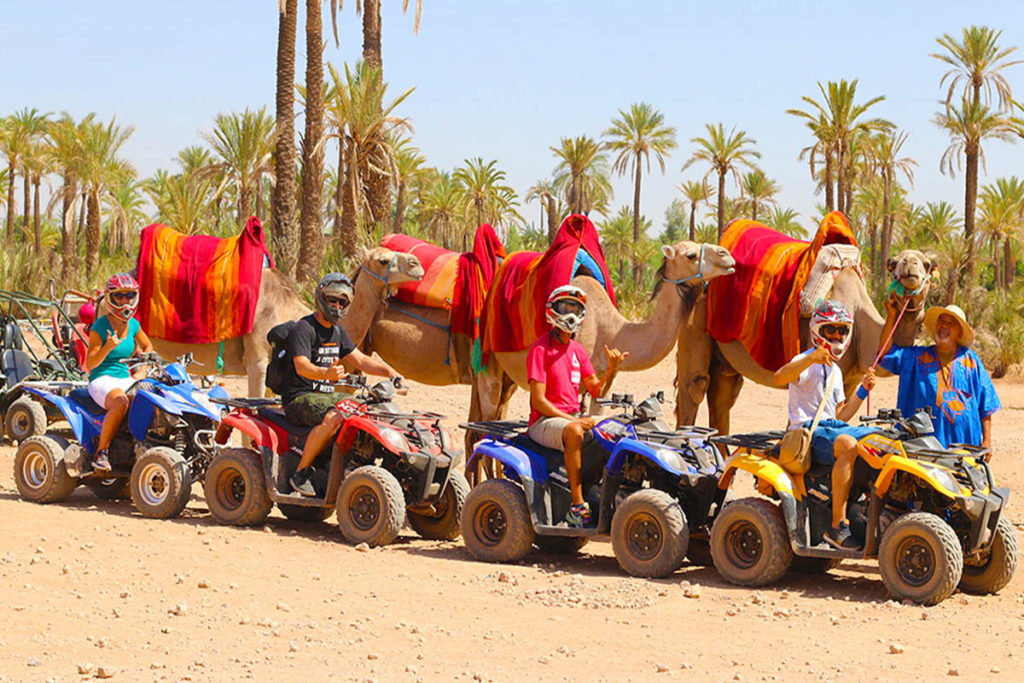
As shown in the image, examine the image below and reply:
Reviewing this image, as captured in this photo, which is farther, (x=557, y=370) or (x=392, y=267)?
(x=392, y=267)

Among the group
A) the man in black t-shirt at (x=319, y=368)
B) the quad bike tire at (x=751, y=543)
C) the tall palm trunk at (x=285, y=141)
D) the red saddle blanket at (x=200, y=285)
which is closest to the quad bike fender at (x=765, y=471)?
the quad bike tire at (x=751, y=543)

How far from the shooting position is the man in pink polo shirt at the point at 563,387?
29.6 ft

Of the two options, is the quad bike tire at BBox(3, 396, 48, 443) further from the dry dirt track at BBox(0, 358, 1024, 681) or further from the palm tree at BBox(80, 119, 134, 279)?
the palm tree at BBox(80, 119, 134, 279)

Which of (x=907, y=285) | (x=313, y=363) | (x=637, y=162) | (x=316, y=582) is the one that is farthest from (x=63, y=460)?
(x=637, y=162)

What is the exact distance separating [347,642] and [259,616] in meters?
0.82

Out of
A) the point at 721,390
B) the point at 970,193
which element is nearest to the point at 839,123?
the point at 970,193

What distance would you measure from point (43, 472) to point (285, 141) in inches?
659

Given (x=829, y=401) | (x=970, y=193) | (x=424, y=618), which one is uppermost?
(x=970, y=193)

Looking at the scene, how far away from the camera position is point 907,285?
429 inches

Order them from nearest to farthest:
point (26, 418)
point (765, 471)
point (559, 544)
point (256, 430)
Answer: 1. point (765, 471)
2. point (559, 544)
3. point (256, 430)
4. point (26, 418)

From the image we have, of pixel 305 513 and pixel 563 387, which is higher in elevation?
pixel 563 387

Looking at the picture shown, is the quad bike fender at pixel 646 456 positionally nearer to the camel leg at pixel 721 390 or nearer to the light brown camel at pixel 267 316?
the camel leg at pixel 721 390

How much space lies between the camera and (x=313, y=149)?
27.2 m

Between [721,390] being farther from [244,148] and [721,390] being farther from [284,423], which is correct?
[244,148]
